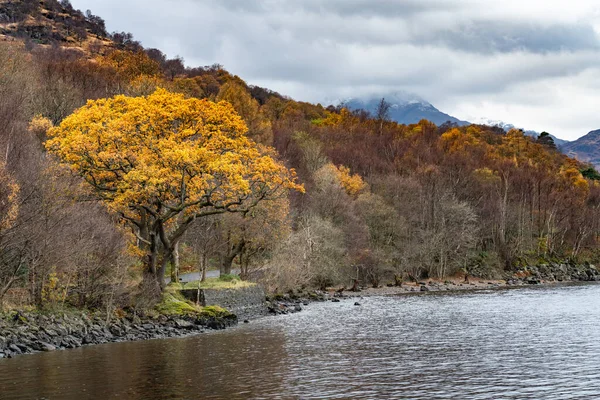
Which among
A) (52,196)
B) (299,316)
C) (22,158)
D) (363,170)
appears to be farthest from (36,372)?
(363,170)

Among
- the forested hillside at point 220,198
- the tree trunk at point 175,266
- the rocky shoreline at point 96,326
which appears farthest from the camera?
the tree trunk at point 175,266

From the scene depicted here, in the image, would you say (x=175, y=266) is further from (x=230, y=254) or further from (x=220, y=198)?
(x=220, y=198)

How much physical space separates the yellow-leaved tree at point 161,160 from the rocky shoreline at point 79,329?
5073 mm

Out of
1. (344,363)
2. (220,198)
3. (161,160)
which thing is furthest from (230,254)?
(344,363)

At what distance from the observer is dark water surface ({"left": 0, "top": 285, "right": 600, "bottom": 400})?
74.4 feet

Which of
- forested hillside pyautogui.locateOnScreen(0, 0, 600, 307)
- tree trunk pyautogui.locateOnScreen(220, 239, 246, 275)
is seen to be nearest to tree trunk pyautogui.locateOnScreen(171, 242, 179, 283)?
forested hillside pyautogui.locateOnScreen(0, 0, 600, 307)

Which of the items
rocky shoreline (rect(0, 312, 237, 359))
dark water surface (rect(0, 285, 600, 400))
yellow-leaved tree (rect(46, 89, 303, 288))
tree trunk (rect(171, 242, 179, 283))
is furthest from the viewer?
tree trunk (rect(171, 242, 179, 283))

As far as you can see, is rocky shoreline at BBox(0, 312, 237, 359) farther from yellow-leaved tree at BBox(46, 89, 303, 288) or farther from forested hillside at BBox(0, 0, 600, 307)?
yellow-leaved tree at BBox(46, 89, 303, 288)

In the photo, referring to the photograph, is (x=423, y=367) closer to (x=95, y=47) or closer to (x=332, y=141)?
(x=332, y=141)

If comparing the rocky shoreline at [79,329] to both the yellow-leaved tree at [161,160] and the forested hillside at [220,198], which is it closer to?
the forested hillside at [220,198]

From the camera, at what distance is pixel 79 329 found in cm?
3631

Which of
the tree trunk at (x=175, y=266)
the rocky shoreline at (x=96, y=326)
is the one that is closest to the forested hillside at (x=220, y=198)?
the tree trunk at (x=175, y=266)

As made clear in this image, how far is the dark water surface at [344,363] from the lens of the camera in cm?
2269

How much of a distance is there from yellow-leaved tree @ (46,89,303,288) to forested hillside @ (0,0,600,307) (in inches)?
4.7
